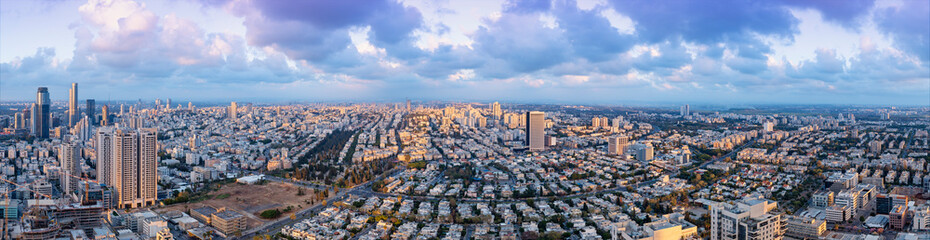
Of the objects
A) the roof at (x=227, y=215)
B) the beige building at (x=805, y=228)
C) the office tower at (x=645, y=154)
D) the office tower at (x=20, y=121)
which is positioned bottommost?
the roof at (x=227, y=215)

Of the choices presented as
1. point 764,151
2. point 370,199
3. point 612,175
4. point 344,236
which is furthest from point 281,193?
point 764,151

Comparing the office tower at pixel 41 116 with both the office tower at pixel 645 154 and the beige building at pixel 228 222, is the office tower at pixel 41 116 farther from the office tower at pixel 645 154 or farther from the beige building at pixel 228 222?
the office tower at pixel 645 154

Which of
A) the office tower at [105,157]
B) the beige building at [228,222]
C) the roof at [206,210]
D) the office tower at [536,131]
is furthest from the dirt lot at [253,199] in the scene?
the office tower at [536,131]

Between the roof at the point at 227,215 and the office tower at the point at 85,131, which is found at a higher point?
the office tower at the point at 85,131

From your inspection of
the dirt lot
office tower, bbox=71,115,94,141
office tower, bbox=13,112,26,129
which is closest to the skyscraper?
office tower, bbox=13,112,26,129

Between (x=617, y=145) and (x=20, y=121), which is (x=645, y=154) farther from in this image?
(x=20, y=121)

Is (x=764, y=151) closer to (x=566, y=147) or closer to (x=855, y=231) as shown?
(x=566, y=147)
